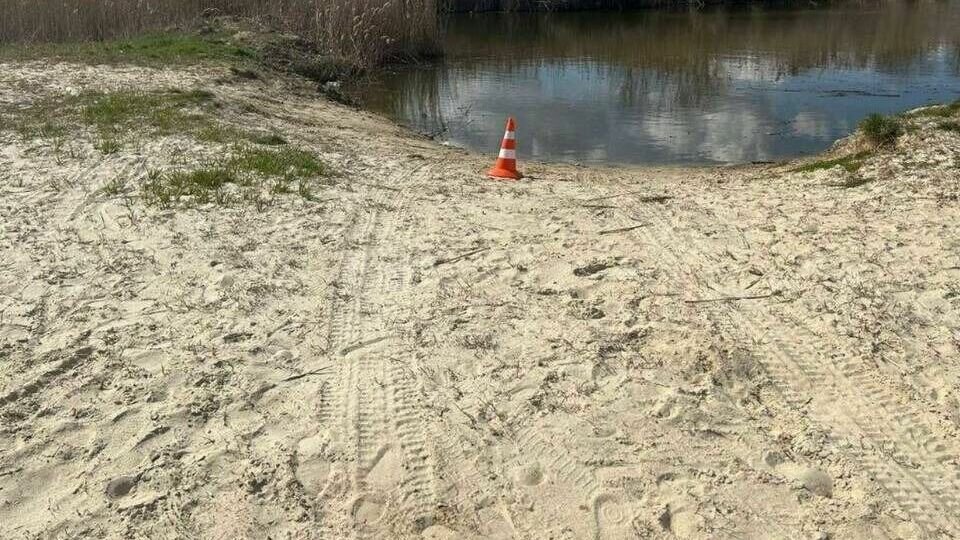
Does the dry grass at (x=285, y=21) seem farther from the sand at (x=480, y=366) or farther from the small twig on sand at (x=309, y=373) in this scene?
the small twig on sand at (x=309, y=373)

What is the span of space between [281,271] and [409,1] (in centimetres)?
1444

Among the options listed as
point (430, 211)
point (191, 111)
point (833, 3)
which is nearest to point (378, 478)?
point (430, 211)

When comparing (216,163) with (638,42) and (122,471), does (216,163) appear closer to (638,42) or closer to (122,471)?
(122,471)

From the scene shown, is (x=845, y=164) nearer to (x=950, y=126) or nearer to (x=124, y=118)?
(x=950, y=126)

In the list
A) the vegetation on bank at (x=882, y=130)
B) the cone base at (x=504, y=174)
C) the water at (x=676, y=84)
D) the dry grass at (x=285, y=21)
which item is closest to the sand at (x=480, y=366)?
the vegetation on bank at (x=882, y=130)

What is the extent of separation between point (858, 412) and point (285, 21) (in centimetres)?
1728

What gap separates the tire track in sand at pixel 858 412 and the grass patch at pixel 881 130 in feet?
14.1

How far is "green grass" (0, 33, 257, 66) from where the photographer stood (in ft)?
45.9

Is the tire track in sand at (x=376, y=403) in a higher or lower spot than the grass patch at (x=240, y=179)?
lower

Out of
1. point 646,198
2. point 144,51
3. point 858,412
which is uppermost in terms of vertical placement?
point 144,51

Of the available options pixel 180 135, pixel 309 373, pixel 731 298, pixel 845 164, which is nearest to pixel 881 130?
pixel 845 164

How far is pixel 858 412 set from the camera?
12.7 feet

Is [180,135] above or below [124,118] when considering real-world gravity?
below

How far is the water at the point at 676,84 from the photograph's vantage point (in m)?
11.9
